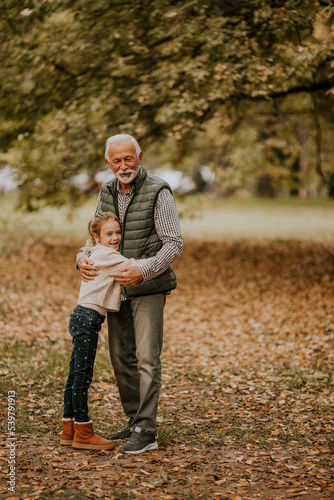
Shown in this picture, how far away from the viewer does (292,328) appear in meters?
8.09

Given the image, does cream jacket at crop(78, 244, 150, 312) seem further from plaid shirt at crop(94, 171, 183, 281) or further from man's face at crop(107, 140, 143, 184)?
man's face at crop(107, 140, 143, 184)

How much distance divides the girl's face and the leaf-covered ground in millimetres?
1510

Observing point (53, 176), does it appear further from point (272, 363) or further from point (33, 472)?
point (33, 472)

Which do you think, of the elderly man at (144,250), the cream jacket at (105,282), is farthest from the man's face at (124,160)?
the cream jacket at (105,282)

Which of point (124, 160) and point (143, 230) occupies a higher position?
point (124, 160)

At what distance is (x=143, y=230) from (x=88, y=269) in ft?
1.55

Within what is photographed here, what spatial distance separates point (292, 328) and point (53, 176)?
5805 mm

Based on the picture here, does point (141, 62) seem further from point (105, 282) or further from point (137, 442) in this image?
point (137, 442)

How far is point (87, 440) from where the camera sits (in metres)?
4.10

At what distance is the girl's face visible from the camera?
4016mm

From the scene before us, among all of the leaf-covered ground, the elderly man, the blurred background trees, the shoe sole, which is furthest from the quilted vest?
the blurred background trees

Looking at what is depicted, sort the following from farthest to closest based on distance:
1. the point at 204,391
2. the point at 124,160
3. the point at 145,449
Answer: the point at 204,391, the point at 145,449, the point at 124,160

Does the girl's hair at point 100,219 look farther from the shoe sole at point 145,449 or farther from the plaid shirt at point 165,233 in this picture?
the shoe sole at point 145,449

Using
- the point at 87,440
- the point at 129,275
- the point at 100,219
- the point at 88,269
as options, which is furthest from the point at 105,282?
the point at 87,440
